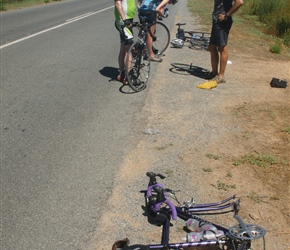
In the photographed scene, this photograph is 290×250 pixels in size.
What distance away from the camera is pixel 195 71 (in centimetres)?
766

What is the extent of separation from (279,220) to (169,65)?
5.55m

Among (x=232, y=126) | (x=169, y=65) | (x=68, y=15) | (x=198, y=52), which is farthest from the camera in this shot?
(x=68, y=15)

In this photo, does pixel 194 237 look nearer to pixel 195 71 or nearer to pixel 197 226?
pixel 197 226

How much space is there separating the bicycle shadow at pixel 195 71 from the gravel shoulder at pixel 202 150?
0.74 ft

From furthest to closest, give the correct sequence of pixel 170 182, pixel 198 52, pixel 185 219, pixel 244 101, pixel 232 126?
pixel 198 52, pixel 244 101, pixel 232 126, pixel 170 182, pixel 185 219

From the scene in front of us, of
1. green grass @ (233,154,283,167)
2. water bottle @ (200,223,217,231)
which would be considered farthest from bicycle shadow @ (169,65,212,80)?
water bottle @ (200,223,217,231)

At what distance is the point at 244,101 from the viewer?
590 cm

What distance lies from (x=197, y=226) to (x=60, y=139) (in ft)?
7.88

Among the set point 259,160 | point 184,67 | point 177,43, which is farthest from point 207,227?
point 177,43

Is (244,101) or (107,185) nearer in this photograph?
(107,185)

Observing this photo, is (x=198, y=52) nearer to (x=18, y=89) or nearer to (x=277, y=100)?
(x=277, y=100)

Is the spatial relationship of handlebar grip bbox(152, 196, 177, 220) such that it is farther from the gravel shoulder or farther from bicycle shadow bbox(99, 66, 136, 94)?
bicycle shadow bbox(99, 66, 136, 94)

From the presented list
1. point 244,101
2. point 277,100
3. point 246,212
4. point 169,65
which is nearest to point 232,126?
point 244,101

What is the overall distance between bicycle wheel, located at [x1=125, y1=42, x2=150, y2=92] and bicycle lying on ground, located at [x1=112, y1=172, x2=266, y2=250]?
11.0ft
